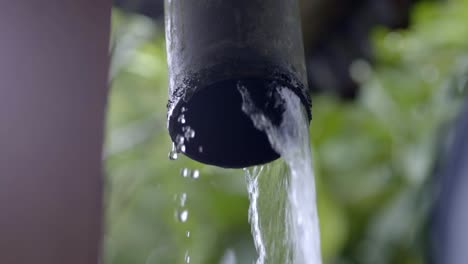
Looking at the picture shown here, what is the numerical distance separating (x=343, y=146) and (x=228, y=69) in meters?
1.18

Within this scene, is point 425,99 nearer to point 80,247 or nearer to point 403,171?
point 403,171

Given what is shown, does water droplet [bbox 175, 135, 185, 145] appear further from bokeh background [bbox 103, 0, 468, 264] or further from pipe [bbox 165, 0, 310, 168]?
bokeh background [bbox 103, 0, 468, 264]

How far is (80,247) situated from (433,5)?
137 cm

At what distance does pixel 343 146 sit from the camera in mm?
1630

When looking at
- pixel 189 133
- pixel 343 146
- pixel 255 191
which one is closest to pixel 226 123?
pixel 189 133

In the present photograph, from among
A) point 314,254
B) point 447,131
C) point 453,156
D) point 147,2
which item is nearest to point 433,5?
point 447,131

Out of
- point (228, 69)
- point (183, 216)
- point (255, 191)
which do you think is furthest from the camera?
point (183, 216)

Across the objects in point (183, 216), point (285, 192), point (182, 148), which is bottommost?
point (183, 216)

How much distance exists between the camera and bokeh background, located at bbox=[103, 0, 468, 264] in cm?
140

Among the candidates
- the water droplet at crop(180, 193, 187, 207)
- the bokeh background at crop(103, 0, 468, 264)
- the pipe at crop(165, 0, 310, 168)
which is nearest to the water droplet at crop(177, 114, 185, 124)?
the pipe at crop(165, 0, 310, 168)

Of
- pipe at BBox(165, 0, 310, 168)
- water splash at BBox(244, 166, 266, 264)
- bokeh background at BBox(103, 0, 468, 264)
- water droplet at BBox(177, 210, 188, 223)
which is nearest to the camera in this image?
pipe at BBox(165, 0, 310, 168)

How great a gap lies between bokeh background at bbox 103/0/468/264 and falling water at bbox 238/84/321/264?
0.49m

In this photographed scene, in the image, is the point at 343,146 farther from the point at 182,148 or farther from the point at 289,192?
the point at 182,148

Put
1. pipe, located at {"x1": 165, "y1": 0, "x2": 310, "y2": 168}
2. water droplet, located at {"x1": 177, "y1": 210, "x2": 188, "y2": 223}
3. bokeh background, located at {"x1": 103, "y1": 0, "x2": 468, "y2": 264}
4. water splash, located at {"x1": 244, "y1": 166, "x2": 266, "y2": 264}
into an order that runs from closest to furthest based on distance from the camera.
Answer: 1. pipe, located at {"x1": 165, "y1": 0, "x2": 310, "y2": 168}
2. water splash, located at {"x1": 244, "y1": 166, "x2": 266, "y2": 264}
3. water droplet, located at {"x1": 177, "y1": 210, "x2": 188, "y2": 223}
4. bokeh background, located at {"x1": 103, "y1": 0, "x2": 468, "y2": 264}
